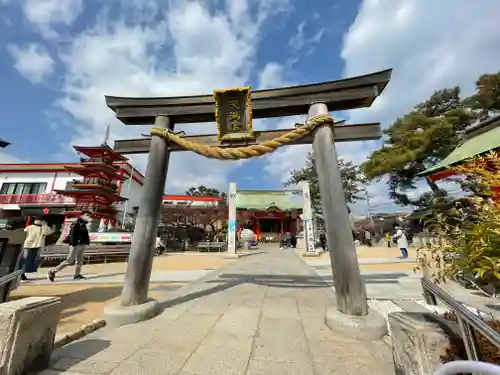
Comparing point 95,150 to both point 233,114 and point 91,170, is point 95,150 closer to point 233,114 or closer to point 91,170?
point 91,170

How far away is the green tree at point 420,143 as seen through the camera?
1805 centimetres

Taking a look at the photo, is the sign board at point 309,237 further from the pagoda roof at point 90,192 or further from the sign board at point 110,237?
the pagoda roof at point 90,192

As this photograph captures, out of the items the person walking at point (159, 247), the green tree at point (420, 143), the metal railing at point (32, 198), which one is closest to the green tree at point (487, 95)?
the green tree at point (420, 143)

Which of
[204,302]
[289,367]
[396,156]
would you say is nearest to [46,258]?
[204,302]

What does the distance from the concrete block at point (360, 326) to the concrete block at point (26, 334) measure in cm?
303

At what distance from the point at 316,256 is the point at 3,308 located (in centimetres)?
1286

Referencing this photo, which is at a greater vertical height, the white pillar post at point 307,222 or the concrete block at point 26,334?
the white pillar post at point 307,222

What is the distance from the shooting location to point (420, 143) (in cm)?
1853

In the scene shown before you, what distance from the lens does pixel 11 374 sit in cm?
178

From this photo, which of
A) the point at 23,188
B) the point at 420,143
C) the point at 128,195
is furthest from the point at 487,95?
the point at 23,188

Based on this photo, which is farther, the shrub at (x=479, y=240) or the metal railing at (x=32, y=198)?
the metal railing at (x=32, y=198)

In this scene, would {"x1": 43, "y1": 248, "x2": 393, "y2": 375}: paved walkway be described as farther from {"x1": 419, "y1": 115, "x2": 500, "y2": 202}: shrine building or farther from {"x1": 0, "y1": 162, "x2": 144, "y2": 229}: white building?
{"x1": 0, "y1": 162, "x2": 144, "y2": 229}: white building

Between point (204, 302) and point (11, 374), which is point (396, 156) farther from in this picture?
point (11, 374)

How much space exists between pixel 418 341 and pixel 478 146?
6946mm
